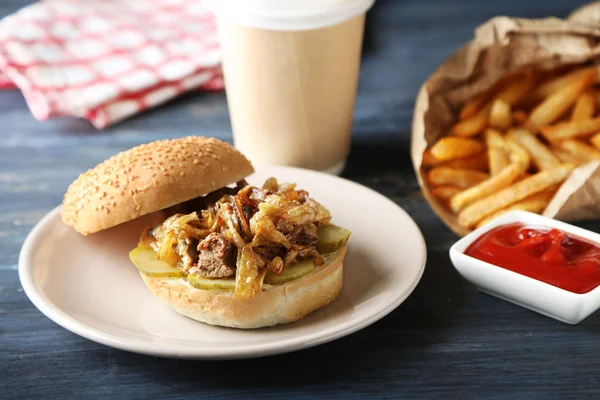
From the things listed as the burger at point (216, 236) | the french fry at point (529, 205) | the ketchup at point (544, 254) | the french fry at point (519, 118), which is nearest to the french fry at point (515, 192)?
the french fry at point (529, 205)

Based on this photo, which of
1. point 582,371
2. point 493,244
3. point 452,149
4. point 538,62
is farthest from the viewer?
point 538,62

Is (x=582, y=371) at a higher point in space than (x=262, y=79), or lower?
lower

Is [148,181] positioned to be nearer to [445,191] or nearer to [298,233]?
[298,233]

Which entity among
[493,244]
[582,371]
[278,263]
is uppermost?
[278,263]

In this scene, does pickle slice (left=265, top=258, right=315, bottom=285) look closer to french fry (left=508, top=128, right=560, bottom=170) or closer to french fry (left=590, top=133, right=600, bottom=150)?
french fry (left=508, top=128, right=560, bottom=170)

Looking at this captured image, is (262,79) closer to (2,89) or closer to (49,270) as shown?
(49,270)

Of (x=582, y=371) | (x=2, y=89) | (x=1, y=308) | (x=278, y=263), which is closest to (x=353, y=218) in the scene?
(x=278, y=263)

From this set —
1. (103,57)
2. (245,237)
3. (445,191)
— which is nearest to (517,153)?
(445,191)

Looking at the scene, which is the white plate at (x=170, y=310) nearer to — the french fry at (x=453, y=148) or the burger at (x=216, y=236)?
the burger at (x=216, y=236)
